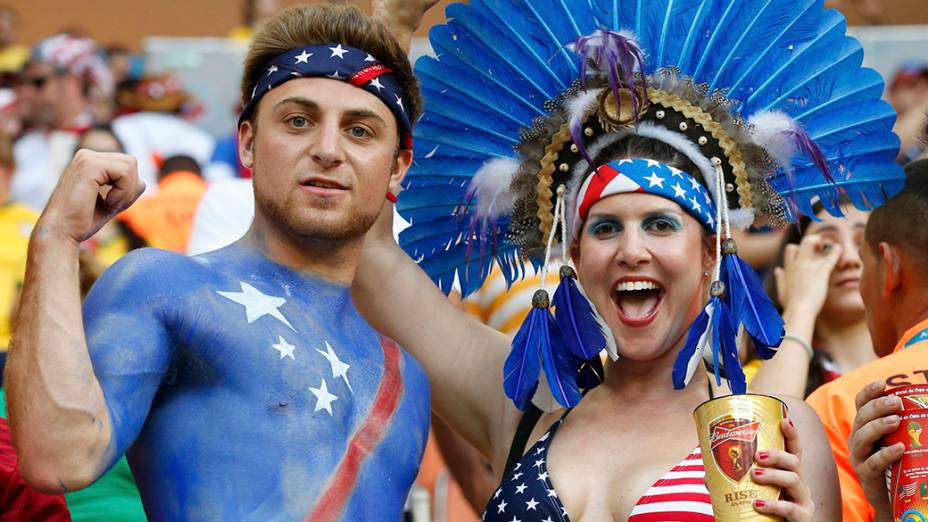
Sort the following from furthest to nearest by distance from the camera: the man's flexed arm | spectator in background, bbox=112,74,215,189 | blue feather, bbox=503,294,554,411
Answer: spectator in background, bbox=112,74,215,189, blue feather, bbox=503,294,554,411, the man's flexed arm

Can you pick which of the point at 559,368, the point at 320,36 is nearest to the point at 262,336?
the point at 320,36

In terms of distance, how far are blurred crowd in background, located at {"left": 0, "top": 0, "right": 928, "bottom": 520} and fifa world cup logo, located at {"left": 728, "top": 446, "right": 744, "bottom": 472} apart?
5.51 ft

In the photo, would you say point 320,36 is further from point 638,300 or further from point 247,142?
point 638,300

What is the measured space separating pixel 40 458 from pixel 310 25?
4.06ft

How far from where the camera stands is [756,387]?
4.64m

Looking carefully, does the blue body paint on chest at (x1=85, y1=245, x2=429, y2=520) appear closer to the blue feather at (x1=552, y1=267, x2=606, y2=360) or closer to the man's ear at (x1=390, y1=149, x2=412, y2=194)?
the man's ear at (x1=390, y1=149, x2=412, y2=194)

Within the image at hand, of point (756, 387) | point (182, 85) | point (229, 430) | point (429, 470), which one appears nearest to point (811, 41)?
point (756, 387)

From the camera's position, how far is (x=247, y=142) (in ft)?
11.3

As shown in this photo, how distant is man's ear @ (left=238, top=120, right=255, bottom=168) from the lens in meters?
3.44

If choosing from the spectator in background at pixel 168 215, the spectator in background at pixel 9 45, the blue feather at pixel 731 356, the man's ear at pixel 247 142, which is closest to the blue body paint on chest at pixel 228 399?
the man's ear at pixel 247 142

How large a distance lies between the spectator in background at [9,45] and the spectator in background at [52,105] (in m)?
0.67

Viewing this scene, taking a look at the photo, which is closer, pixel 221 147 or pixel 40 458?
pixel 40 458

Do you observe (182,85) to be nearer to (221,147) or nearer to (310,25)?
(221,147)

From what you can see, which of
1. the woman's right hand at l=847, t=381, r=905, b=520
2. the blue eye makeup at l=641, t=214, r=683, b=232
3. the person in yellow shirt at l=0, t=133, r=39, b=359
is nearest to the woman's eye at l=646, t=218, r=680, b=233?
the blue eye makeup at l=641, t=214, r=683, b=232
